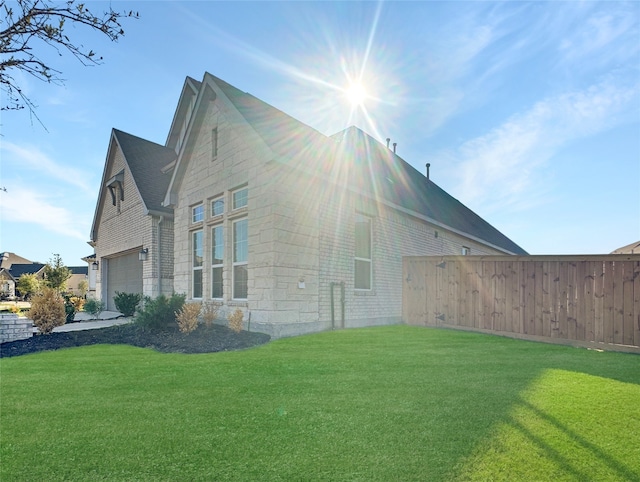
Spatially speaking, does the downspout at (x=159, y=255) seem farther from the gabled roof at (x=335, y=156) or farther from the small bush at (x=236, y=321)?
the small bush at (x=236, y=321)

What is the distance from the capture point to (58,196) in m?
11.9

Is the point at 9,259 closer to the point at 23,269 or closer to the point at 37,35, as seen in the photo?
the point at 23,269

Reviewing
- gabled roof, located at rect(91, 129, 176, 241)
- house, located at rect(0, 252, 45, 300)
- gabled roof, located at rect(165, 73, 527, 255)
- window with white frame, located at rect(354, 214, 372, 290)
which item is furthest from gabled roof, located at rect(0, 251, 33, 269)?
window with white frame, located at rect(354, 214, 372, 290)

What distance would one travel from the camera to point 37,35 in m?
2.94

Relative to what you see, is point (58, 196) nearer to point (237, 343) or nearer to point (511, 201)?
point (237, 343)

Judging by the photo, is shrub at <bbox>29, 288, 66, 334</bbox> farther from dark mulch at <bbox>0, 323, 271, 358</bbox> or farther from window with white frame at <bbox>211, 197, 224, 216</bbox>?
window with white frame at <bbox>211, 197, 224, 216</bbox>

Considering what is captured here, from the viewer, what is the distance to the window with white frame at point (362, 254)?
9961mm

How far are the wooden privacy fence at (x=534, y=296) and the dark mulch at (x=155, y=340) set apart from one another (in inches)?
196

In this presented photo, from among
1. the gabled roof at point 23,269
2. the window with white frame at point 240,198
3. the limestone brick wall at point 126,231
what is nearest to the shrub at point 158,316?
the window with white frame at point 240,198

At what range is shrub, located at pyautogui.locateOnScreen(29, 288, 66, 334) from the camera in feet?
28.2

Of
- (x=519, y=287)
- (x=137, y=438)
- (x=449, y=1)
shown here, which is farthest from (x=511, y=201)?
(x=137, y=438)

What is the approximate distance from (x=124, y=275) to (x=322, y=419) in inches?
596

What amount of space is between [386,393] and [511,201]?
12.7 metres

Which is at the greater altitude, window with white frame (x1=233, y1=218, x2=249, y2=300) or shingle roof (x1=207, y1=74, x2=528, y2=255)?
shingle roof (x1=207, y1=74, x2=528, y2=255)
